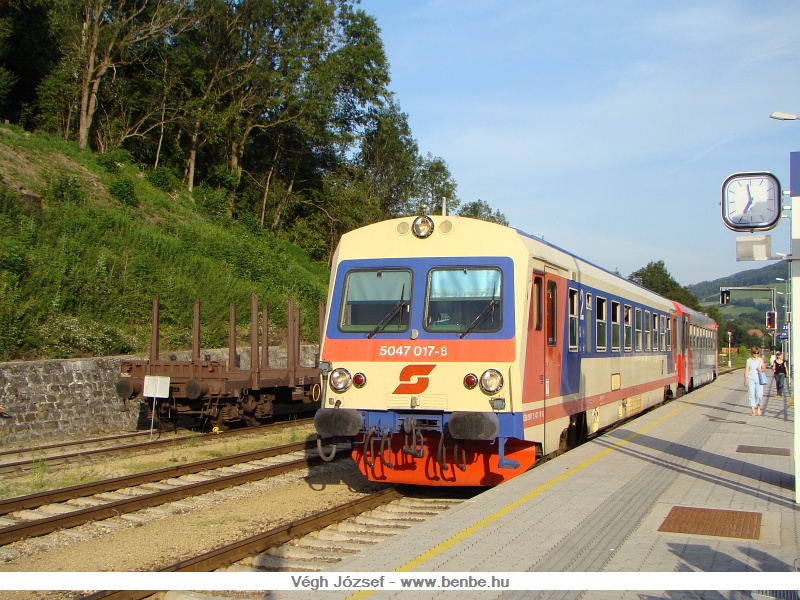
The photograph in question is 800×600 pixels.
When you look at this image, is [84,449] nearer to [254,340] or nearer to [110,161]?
[254,340]

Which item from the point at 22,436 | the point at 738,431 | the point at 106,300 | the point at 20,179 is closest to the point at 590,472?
the point at 738,431

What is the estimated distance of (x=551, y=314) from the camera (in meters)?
10.3

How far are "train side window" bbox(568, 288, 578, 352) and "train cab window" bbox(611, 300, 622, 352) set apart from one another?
8.85 feet

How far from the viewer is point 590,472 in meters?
10.0

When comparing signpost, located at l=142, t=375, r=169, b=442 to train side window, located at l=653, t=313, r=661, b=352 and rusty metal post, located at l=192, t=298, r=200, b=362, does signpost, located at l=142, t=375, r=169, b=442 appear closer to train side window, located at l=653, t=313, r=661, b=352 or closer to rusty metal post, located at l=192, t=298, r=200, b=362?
rusty metal post, located at l=192, t=298, r=200, b=362

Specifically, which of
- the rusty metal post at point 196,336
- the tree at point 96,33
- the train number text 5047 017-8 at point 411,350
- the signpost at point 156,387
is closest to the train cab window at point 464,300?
the train number text 5047 017-8 at point 411,350

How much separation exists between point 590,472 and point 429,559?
4684 mm

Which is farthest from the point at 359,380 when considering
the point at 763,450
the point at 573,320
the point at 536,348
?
the point at 763,450

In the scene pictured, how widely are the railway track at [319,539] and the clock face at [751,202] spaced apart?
4.61 m

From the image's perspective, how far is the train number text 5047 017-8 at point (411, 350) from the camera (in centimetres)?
908

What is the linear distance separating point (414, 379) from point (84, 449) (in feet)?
26.8

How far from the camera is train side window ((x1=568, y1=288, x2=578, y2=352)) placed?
37.0 feet

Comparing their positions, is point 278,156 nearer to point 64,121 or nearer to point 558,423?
point 64,121

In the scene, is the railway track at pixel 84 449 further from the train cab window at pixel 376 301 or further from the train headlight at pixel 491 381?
the train headlight at pixel 491 381
